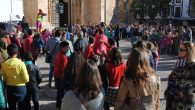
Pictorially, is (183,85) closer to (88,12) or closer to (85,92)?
(85,92)

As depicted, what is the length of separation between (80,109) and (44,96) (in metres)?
6.26

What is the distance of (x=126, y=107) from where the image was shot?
5008 millimetres

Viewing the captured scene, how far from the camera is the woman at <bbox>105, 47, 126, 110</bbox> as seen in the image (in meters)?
6.89

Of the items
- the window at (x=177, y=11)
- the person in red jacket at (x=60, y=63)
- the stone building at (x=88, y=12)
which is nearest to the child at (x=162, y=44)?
the stone building at (x=88, y=12)

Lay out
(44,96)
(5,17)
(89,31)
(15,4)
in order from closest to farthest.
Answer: (44,96) < (5,17) < (15,4) < (89,31)

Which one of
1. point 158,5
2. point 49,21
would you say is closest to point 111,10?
point 49,21

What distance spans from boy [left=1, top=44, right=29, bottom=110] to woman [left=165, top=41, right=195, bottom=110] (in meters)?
2.70

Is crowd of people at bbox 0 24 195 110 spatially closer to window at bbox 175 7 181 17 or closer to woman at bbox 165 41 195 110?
woman at bbox 165 41 195 110

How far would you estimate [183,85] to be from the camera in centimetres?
527

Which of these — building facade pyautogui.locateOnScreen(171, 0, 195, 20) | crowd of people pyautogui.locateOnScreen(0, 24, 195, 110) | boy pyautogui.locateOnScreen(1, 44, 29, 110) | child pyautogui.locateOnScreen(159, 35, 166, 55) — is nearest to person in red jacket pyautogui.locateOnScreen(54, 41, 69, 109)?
crowd of people pyautogui.locateOnScreen(0, 24, 195, 110)

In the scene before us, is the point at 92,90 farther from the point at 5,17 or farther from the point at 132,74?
the point at 5,17

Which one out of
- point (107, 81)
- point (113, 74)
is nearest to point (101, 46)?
point (107, 81)

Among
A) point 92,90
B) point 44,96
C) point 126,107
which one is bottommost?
point 44,96

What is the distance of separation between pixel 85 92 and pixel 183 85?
1693 millimetres
